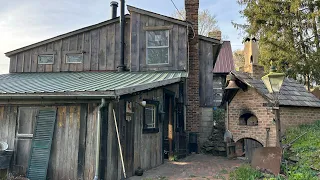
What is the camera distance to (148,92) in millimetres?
8352

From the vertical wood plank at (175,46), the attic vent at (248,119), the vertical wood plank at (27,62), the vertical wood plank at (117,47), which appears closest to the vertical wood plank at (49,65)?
the vertical wood plank at (27,62)

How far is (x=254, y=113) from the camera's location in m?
10.2

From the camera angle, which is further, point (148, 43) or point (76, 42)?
point (76, 42)

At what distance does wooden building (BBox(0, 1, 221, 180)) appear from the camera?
21.2ft

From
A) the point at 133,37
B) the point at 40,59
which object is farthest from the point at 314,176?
the point at 40,59

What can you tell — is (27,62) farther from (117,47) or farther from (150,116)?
(150,116)

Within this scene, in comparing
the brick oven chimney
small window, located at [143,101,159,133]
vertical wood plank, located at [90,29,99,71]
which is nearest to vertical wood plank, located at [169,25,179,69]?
small window, located at [143,101,159,133]

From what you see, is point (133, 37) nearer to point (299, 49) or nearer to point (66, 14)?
point (66, 14)

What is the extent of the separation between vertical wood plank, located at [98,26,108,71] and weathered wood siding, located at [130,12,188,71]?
4.58 ft

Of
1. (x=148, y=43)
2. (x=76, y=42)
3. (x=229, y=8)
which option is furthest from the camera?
(x=229, y=8)

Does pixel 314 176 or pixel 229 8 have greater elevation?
pixel 229 8

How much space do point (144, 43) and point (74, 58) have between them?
330cm

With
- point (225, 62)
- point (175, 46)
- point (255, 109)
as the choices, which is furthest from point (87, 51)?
point (225, 62)

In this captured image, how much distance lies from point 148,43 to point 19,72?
20.0 feet
